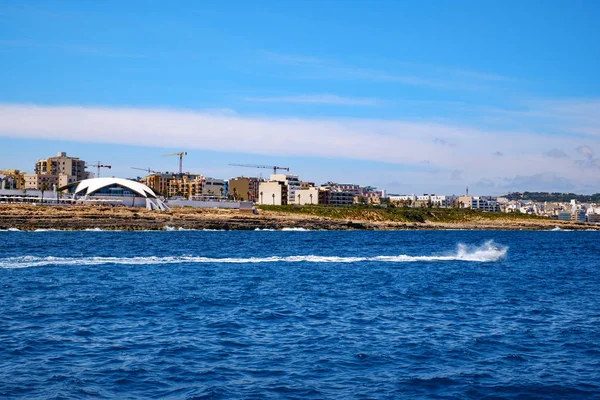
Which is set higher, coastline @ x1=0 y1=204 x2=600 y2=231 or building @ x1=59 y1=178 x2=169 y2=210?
building @ x1=59 y1=178 x2=169 y2=210

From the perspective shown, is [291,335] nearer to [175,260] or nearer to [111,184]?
[175,260]

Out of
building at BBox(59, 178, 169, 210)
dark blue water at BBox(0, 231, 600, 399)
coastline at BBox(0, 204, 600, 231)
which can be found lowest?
dark blue water at BBox(0, 231, 600, 399)

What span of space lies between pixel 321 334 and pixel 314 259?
36.9 metres

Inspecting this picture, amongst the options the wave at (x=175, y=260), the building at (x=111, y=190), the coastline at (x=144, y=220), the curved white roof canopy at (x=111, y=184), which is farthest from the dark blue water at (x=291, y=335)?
the curved white roof canopy at (x=111, y=184)

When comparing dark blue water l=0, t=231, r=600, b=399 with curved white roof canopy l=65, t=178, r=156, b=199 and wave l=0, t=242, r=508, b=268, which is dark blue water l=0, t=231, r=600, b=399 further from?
curved white roof canopy l=65, t=178, r=156, b=199

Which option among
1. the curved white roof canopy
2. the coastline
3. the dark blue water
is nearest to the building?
the curved white roof canopy

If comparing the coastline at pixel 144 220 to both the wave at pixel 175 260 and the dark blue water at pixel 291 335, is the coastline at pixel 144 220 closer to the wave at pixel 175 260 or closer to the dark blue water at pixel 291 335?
the wave at pixel 175 260

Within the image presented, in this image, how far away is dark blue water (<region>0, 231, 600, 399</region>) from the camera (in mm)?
18594

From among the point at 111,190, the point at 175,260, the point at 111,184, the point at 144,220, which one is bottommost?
the point at 175,260

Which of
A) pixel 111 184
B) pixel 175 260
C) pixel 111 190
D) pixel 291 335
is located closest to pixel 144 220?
pixel 111 184

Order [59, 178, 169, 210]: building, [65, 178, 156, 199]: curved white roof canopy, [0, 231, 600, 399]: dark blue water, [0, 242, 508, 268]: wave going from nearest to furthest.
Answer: [0, 231, 600, 399]: dark blue water → [0, 242, 508, 268]: wave → [59, 178, 169, 210]: building → [65, 178, 156, 199]: curved white roof canopy

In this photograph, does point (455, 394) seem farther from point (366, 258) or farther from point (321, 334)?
point (366, 258)

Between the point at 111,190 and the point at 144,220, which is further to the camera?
the point at 111,190

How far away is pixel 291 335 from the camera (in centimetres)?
2505
